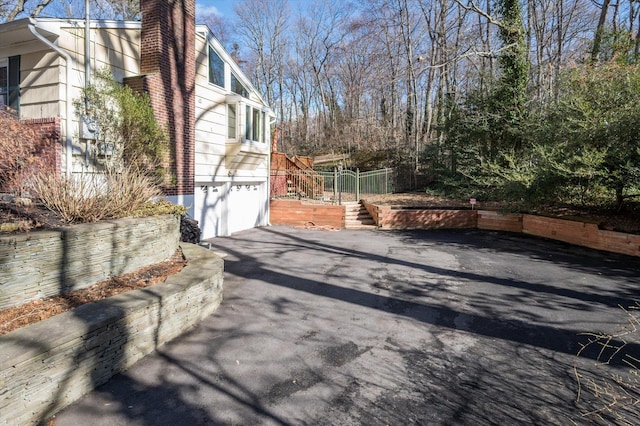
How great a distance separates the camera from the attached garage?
1070 cm

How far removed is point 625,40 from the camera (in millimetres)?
11719

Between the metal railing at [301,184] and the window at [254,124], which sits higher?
the window at [254,124]

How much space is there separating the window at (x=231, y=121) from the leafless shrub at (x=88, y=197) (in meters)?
6.25

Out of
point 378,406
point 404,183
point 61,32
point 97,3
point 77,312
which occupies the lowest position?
point 378,406

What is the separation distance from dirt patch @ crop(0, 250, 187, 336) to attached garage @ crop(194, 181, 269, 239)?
17.9 ft

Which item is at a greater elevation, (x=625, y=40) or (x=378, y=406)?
(x=625, y=40)

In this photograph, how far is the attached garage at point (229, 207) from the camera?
10.7 m

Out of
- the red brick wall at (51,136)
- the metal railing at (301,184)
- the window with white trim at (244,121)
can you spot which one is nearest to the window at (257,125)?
the window with white trim at (244,121)

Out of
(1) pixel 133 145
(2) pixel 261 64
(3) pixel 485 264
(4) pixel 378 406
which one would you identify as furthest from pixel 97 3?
(4) pixel 378 406

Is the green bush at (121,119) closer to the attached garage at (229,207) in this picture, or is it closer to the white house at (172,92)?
the white house at (172,92)

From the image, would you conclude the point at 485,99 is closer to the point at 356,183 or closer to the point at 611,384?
the point at 356,183

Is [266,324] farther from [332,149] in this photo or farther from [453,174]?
[332,149]

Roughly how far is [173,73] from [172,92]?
487 millimetres

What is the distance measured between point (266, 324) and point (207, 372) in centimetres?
126
